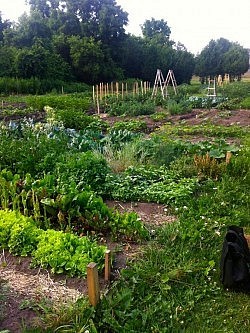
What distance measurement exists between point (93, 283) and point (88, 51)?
1135 inches

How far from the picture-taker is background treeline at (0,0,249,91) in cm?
2630

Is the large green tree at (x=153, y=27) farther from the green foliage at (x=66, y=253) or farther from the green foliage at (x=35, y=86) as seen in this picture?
the green foliage at (x=66, y=253)

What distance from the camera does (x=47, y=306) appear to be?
2496 millimetres

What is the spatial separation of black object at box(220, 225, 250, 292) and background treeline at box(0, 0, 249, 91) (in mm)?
24124

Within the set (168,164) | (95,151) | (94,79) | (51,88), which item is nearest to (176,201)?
(168,164)

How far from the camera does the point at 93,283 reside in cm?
237

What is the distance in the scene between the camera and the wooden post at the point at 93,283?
2.33 meters

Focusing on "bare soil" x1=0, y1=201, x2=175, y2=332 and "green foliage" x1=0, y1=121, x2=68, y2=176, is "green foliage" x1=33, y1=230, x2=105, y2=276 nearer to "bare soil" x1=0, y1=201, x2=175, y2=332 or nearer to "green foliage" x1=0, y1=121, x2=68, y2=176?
"bare soil" x1=0, y1=201, x2=175, y2=332

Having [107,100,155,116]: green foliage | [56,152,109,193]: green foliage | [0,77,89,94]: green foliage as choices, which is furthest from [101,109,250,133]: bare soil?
[0,77,89,94]: green foliage

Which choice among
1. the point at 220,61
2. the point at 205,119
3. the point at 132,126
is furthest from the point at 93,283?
the point at 220,61

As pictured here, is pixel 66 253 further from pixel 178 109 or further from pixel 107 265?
pixel 178 109

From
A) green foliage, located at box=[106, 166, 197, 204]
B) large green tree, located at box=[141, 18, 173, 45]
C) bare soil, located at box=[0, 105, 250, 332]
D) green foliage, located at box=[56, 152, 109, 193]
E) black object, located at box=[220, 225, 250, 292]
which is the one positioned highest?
large green tree, located at box=[141, 18, 173, 45]

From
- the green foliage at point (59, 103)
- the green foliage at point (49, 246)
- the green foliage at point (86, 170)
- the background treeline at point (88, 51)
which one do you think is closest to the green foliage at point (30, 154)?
the green foliage at point (86, 170)

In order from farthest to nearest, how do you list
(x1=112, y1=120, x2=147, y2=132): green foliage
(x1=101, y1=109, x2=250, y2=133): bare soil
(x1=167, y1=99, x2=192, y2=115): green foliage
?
(x1=167, y1=99, x2=192, y2=115): green foliage → (x1=101, y1=109, x2=250, y2=133): bare soil → (x1=112, y1=120, x2=147, y2=132): green foliage
